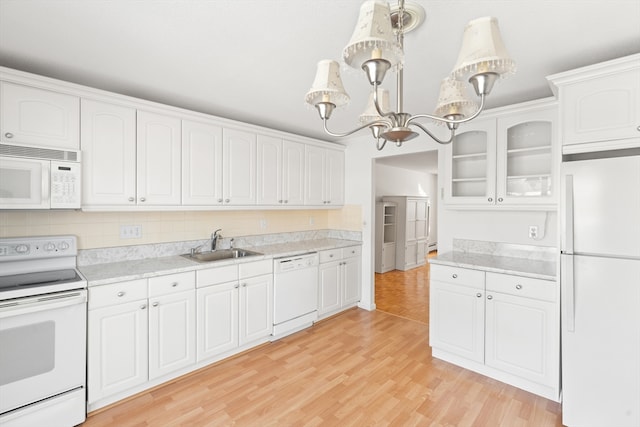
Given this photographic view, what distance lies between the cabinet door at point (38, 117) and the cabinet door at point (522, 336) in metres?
3.48

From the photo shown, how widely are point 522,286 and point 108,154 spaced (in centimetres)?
338

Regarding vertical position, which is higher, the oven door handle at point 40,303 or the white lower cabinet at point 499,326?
the oven door handle at point 40,303

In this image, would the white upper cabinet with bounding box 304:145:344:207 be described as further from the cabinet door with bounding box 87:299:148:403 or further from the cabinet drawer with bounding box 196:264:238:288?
the cabinet door with bounding box 87:299:148:403

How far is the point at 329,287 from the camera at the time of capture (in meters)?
3.78

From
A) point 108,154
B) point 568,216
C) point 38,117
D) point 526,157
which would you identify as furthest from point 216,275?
point 526,157

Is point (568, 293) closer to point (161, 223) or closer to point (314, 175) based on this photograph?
point (314, 175)

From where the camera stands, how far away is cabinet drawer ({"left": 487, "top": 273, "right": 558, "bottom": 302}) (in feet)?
7.38

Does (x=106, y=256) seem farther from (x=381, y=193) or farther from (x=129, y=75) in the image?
(x=381, y=193)

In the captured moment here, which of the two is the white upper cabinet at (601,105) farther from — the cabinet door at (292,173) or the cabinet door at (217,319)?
the cabinet door at (217,319)

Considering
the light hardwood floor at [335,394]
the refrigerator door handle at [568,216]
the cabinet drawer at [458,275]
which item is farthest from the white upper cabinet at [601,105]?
the light hardwood floor at [335,394]

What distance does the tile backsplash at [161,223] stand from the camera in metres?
2.31

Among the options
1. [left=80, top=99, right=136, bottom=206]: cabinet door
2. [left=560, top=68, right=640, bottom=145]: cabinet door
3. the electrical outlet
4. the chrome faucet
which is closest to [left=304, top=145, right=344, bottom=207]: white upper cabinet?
the chrome faucet

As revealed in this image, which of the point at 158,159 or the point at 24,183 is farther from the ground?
the point at 158,159

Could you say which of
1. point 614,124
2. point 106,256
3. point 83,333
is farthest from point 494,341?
point 106,256
